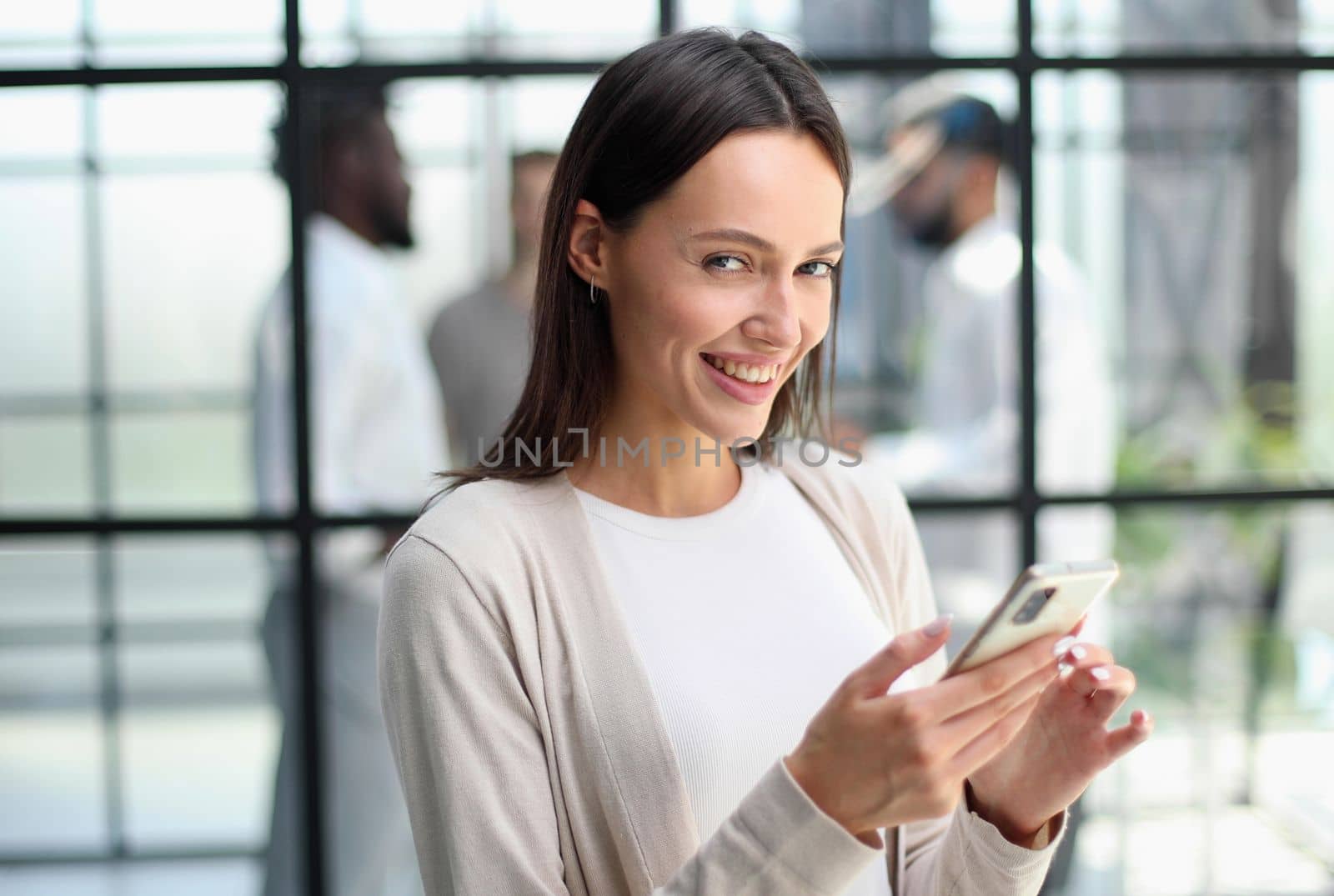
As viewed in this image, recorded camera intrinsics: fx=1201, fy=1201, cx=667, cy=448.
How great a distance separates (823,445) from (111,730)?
164cm

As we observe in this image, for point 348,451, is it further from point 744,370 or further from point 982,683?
point 982,683

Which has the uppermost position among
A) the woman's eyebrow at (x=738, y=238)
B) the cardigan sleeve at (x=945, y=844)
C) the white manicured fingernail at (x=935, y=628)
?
the woman's eyebrow at (x=738, y=238)

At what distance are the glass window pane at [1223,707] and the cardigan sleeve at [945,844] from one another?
120cm

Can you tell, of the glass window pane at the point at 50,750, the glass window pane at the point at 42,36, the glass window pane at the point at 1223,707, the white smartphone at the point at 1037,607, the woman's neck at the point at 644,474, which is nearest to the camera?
the white smartphone at the point at 1037,607

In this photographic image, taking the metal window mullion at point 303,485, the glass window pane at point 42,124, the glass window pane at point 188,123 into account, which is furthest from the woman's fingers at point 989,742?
the glass window pane at point 42,124

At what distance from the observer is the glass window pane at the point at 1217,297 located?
243 cm

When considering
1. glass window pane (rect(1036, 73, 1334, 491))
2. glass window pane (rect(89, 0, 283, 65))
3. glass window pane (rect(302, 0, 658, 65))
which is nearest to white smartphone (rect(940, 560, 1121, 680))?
glass window pane (rect(1036, 73, 1334, 491))

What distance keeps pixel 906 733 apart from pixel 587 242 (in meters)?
0.62

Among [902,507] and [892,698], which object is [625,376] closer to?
[902,507]

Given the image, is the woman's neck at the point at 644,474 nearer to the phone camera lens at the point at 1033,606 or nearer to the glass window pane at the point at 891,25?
the phone camera lens at the point at 1033,606

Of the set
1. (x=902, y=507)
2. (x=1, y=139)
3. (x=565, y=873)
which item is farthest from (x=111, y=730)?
(x=902, y=507)

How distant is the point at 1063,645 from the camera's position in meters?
1.05

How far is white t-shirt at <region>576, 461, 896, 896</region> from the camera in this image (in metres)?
1.17

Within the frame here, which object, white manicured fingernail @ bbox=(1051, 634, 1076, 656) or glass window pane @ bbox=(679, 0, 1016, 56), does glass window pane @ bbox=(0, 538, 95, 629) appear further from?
white manicured fingernail @ bbox=(1051, 634, 1076, 656)
